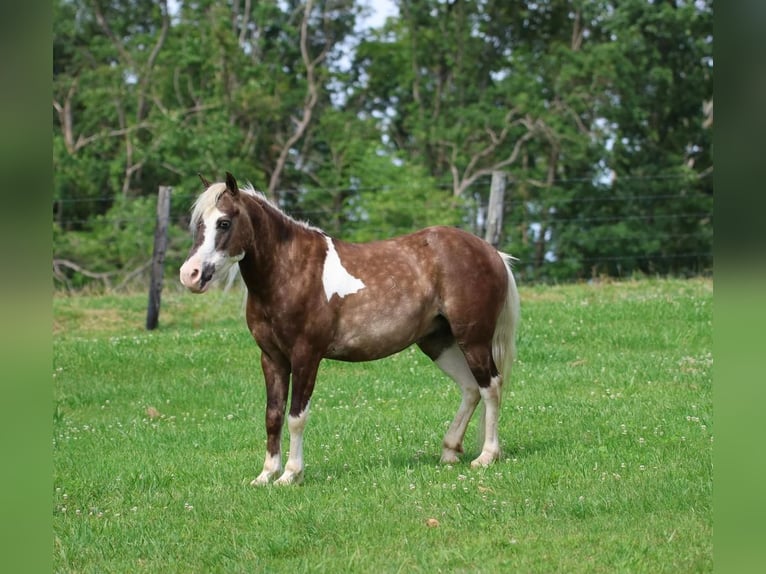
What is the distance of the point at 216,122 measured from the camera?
105 feet

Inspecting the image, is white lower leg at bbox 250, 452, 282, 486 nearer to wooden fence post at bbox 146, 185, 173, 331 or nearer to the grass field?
the grass field

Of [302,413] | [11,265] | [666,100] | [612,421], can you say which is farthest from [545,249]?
[11,265]

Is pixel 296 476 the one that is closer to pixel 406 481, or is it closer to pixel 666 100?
pixel 406 481

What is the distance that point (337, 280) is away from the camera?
22.0 ft

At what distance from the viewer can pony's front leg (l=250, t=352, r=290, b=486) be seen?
6609mm

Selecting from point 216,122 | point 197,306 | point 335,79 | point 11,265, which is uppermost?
point 335,79

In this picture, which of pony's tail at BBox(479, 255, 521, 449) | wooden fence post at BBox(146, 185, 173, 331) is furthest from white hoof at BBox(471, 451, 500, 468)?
wooden fence post at BBox(146, 185, 173, 331)

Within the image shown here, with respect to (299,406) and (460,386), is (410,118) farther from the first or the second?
(299,406)

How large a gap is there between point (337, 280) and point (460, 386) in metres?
1.38

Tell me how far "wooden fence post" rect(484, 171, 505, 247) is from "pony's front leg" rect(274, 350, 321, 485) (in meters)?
8.29

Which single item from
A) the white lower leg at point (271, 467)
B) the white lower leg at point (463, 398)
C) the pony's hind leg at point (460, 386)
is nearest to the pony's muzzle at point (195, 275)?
the white lower leg at point (271, 467)

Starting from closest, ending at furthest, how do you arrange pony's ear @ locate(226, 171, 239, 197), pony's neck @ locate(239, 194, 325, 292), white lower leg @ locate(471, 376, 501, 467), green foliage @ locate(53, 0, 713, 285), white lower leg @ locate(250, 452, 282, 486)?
1. pony's ear @ locate(226, 171, 239, 197)
2. pony's neck @ locate(239, 194, 325, 292)
3. white lower leg @ locate(250, 452, 282, 486)
4. white lower leg @ locate(471, 376, 501, 467)
5. green foliage @ locate(53, 0, 713, 285)

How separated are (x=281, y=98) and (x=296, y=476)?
30.5 m

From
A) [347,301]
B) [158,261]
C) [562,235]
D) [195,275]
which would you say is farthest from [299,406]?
[562,235]
